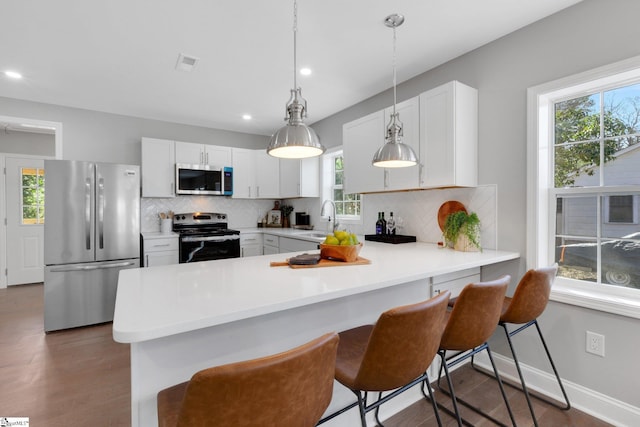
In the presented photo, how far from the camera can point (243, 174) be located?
4.74 meters

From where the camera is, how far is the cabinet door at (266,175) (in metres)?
4.84

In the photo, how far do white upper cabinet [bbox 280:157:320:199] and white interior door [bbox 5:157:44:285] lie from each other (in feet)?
13.8

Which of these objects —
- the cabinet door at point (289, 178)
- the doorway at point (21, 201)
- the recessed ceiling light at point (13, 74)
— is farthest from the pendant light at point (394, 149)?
the doorway at point (21, 201)

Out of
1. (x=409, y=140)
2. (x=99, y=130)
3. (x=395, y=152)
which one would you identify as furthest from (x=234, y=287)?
(x=99, y=130)

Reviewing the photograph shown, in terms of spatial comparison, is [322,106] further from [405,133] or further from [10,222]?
[10,222]

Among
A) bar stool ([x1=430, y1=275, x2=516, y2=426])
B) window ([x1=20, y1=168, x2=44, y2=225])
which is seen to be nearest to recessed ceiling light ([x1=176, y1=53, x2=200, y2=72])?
bar stool ([x1=430, y1=275, x2=516, y2=426])

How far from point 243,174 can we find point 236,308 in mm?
3897

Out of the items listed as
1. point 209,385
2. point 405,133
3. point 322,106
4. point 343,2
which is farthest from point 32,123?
point 209,385

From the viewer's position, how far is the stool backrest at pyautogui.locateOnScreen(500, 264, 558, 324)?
1646 mm

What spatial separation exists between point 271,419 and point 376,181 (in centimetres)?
251

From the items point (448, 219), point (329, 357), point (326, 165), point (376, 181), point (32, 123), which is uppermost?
point (32, 123)

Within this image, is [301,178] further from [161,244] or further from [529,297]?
[529,297]

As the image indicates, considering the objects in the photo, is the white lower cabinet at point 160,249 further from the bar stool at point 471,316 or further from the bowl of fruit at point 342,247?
the bar stool at point 471,316

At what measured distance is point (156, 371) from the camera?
1.10m
